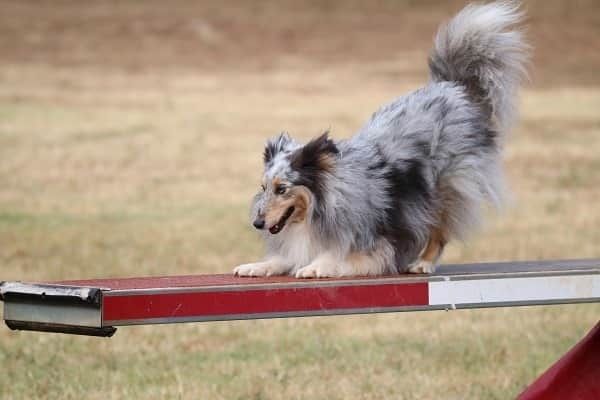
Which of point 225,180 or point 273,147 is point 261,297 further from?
point 225,180

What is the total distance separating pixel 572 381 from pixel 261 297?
166 cm

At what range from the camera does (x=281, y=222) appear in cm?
604

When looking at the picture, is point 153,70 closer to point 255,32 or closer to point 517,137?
point 255,32

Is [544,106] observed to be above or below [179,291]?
above

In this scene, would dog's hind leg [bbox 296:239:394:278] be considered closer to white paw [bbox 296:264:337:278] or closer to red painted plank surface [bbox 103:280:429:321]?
white paw [bbox 296:264:337:278]

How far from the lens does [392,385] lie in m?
7.90

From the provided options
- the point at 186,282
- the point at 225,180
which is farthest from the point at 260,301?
the point at 225,180

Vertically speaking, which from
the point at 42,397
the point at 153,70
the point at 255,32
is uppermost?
the point at 255,32

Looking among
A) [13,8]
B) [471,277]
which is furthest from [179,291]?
[13,8]

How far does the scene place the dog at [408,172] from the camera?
609 cm

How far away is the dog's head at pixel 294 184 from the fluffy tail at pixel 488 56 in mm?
1242

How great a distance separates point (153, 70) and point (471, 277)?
106 feet

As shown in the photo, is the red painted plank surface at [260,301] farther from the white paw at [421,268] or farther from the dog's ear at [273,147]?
the dog's ear at [273,147]

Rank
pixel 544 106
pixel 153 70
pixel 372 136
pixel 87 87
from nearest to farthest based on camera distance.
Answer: pixel 372 136
pixel 544 106
pixel 87 87
pixel 153 70
